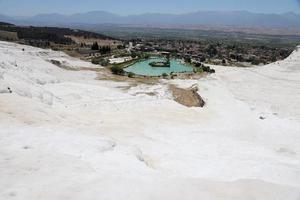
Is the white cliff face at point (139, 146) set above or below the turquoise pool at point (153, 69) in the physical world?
above

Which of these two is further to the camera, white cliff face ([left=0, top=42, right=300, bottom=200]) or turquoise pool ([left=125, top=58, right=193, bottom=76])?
turquoise pool ([left=125, top=58, right=193, bottom=76])

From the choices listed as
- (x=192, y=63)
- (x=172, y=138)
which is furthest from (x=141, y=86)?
(x=192, y=63)

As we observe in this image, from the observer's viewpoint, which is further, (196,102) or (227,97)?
(227,97)

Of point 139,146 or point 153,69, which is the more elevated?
point 139,146

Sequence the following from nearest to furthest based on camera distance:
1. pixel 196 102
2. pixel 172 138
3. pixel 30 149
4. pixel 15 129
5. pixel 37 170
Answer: pixel 37 170 → pixel 30 149 → pixel 15 129 → pixel 172 138 → pixel 196 102

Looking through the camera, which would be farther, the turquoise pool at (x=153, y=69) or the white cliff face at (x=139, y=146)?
the turquoise pool at (x=153, y=69)

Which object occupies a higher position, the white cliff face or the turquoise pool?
the white cliff face

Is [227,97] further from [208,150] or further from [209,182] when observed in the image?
[209,182]

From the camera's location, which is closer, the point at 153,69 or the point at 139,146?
the point at 139,146
